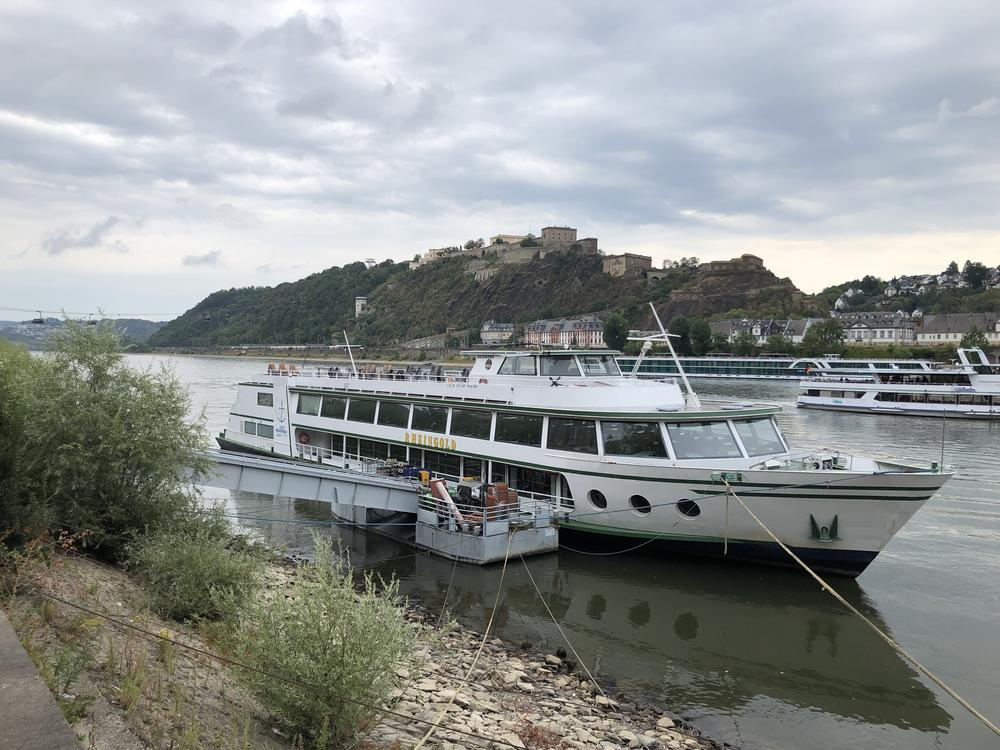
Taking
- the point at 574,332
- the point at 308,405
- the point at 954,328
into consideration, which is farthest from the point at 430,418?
the point at 954,328

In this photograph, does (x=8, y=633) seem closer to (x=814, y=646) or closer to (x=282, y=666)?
(x=282, y=666)

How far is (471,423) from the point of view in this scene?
Answer: 783 inches

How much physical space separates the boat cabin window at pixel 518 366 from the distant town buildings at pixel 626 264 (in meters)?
163

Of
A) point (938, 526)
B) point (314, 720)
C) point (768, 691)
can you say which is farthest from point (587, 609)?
point (938, 526)

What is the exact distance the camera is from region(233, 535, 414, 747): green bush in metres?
6.64

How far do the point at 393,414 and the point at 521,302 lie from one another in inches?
6108

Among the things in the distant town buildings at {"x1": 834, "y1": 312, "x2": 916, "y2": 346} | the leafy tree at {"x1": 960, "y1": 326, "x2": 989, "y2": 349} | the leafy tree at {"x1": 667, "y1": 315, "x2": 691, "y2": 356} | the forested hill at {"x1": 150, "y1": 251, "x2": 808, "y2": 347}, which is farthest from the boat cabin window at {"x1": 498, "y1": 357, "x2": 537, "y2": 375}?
the forested hill at {"x1": 150, "y1": 251, "x2": 808, "y2": 347}

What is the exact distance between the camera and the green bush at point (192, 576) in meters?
10.6

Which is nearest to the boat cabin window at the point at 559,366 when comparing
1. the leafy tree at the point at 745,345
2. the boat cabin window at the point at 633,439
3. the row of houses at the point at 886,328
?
the boat cabin window at the point at 633,439

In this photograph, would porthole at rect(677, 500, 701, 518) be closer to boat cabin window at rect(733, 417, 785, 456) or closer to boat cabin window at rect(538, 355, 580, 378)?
boat cabin window at rect(733, 417, 785, 456)

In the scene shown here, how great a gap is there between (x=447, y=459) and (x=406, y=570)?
177 inches

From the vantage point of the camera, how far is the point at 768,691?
37.6 ft

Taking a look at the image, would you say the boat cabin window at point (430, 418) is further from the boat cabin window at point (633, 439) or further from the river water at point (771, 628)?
the boat cabin window at point (633, 439)

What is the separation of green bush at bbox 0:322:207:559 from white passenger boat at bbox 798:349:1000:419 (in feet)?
180
